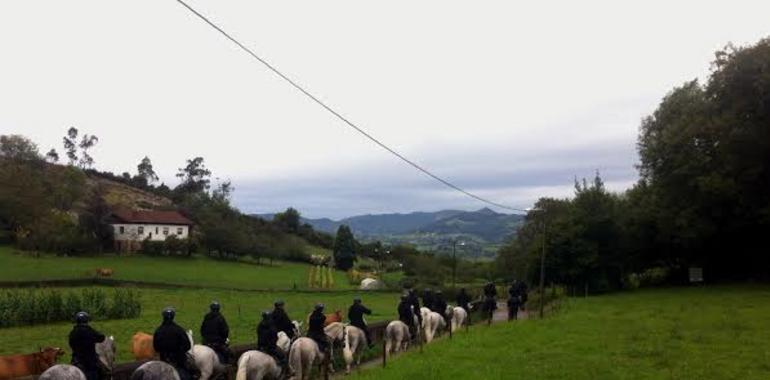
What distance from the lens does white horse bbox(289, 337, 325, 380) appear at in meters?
19.9

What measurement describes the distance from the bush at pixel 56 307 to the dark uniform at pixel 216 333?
24.2 m

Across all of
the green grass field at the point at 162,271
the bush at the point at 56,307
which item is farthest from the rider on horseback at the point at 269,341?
the green grass field at the point at 162,271

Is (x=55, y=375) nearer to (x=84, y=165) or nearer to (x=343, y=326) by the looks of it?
(x=343, y=326)

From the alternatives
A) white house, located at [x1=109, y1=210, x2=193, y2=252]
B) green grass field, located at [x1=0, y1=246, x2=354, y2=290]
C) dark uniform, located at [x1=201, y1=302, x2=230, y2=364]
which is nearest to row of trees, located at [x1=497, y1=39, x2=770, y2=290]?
green grass field, located at [x1=0, y1=246, x2=354, y2=290]

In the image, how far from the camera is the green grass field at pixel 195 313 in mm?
31438

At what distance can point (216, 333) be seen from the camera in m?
18.6

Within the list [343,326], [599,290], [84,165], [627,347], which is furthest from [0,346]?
[84,165]

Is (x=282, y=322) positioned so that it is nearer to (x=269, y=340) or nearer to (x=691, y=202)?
(x=269, y=340)

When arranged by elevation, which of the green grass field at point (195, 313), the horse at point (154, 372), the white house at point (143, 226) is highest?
the white house at point (143, 226)

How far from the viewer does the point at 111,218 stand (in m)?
109

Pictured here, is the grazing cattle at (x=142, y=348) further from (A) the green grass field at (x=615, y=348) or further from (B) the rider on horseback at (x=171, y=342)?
(B) the rider on horseback at (x=171, y=342)

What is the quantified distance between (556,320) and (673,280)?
32567mm

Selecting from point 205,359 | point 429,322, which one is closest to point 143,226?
point 429,322

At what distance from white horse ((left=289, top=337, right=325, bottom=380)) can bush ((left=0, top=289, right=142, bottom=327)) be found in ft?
80.2
